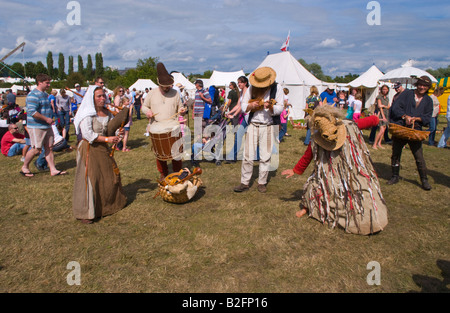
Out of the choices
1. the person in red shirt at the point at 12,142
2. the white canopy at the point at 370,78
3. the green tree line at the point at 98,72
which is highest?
the green tree line at the point at 98,72

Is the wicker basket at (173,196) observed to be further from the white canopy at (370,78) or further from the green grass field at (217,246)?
the white canopy at (370,78)

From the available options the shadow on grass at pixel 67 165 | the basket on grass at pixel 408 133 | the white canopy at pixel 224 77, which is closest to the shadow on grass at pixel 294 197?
the basket on grass at pixel 408 133

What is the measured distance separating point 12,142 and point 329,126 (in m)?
9.14

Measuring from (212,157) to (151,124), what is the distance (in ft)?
9.81

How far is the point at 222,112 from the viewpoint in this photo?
7812 mm

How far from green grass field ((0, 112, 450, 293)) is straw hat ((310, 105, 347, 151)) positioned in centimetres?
119

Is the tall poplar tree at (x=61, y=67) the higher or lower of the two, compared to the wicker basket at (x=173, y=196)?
higher

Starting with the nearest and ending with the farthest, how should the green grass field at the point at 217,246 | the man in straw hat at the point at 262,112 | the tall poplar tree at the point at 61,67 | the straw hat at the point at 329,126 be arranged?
the green grass field at the point at 217,246 < the straw hat at the point at 329,126 < the man in straw hat at the point at 262,112 < the tall poplar tree at the point at 61,67

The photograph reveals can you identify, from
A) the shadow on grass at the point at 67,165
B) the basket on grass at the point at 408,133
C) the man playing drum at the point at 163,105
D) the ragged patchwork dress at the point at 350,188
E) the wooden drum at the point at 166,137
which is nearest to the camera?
the ragged patchwork dress at the point at 350,188

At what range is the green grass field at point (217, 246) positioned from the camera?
120 inches

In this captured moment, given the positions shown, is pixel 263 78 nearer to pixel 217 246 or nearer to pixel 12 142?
pixel 217 246

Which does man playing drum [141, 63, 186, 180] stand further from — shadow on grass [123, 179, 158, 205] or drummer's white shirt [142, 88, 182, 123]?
shadow on grass [123, 179, 158, 205]

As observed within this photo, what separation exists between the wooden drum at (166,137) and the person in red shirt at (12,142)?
596 centimetres
